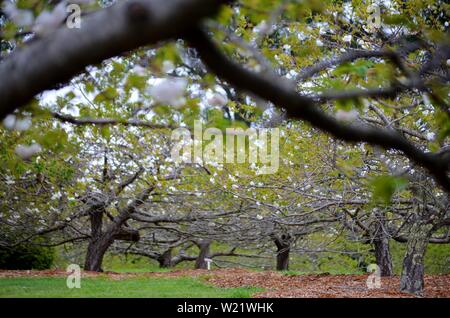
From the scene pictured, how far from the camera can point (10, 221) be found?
11.9 metres

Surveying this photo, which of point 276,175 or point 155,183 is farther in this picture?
point 155,183

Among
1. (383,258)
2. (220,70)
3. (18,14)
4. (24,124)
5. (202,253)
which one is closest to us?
(220,70)

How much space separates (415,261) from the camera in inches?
295

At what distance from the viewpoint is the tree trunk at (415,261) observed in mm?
7387

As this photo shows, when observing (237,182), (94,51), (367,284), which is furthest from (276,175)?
(94,51)

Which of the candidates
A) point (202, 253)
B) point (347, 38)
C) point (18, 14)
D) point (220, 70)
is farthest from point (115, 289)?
point (202, 253)

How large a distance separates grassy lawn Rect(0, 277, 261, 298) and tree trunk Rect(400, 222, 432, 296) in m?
2.30

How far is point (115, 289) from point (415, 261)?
4.60m

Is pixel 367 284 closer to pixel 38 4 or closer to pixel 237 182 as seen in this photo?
pixel 237 182

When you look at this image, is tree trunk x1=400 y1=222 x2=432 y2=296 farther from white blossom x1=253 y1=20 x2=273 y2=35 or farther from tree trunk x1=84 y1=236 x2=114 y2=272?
tree trunk x1=84 y1=236 x2=114 y2=272

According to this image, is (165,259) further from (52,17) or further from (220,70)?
(220,70)

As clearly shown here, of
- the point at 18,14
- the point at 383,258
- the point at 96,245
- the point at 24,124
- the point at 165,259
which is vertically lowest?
the point at 165,259

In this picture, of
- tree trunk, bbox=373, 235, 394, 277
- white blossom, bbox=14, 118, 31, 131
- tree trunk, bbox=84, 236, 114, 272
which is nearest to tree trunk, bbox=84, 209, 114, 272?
tree trunk, bbox=84, 236, 114, 272
